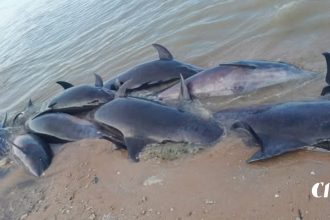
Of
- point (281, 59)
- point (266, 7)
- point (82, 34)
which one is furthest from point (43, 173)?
point (82, 34)

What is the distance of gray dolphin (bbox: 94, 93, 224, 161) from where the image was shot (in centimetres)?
450

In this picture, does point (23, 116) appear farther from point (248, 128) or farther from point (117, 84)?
point (248, 128)

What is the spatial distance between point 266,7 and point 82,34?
5381mm

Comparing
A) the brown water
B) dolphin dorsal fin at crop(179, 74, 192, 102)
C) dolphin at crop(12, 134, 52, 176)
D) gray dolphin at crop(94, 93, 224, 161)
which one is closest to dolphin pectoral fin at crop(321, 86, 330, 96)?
the brown water

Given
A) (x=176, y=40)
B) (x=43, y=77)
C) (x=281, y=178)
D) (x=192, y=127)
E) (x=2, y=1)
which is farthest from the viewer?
(x=2, y=1)

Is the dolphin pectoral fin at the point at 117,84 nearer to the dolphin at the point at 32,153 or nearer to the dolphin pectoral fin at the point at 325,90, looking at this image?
the dolphin at the point at 32,153

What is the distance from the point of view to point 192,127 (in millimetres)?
4535

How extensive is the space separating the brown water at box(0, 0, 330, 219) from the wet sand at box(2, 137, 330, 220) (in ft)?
0.51

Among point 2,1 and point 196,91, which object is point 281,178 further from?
point 2,1

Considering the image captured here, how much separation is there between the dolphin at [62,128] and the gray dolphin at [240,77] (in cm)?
136

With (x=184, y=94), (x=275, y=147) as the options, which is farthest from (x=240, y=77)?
(x=275, y=147)

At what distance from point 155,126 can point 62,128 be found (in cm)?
164

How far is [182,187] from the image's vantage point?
402cm

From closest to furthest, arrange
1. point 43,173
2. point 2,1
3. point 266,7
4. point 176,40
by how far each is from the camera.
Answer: point 43,173, point 266,7, point 176,40, point 2,1
